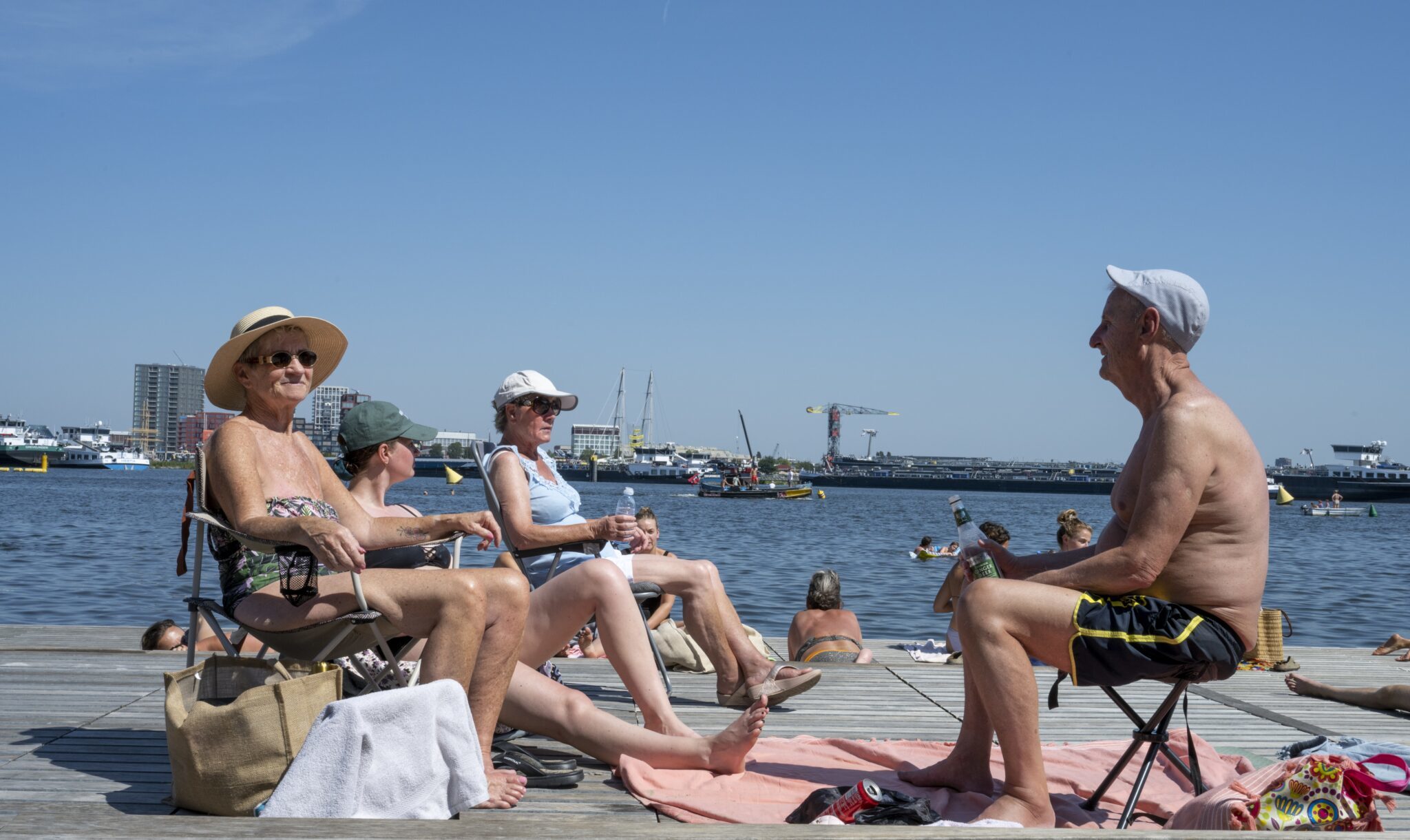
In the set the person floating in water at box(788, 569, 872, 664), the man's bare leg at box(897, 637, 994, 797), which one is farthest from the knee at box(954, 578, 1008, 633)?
the person floating in water at box(788, 569, 872, 664)

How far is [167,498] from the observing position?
177ft

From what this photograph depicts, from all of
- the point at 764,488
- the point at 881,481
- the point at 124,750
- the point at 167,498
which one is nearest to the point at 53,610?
the point at 124,750

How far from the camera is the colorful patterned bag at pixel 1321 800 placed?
233cm

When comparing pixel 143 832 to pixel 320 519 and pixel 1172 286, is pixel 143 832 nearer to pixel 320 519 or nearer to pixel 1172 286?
pixel 320 519

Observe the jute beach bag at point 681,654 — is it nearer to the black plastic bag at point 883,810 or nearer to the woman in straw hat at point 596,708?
the woman in straw hat at point 596,708

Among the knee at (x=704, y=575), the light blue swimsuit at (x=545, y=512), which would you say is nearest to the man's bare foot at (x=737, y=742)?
the knee at (x=704, y=575)

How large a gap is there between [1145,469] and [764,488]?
233 feet

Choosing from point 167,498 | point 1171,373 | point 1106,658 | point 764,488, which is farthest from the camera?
point 764,488

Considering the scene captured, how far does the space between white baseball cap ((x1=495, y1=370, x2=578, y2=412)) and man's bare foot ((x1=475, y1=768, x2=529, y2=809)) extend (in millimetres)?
1897

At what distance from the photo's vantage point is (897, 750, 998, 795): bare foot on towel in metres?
2.84

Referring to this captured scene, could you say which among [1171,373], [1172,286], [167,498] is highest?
[1172,286]

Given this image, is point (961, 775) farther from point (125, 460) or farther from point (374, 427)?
point (125, 460)

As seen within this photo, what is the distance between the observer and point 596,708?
3.26m

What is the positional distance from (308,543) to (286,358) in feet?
2.49
